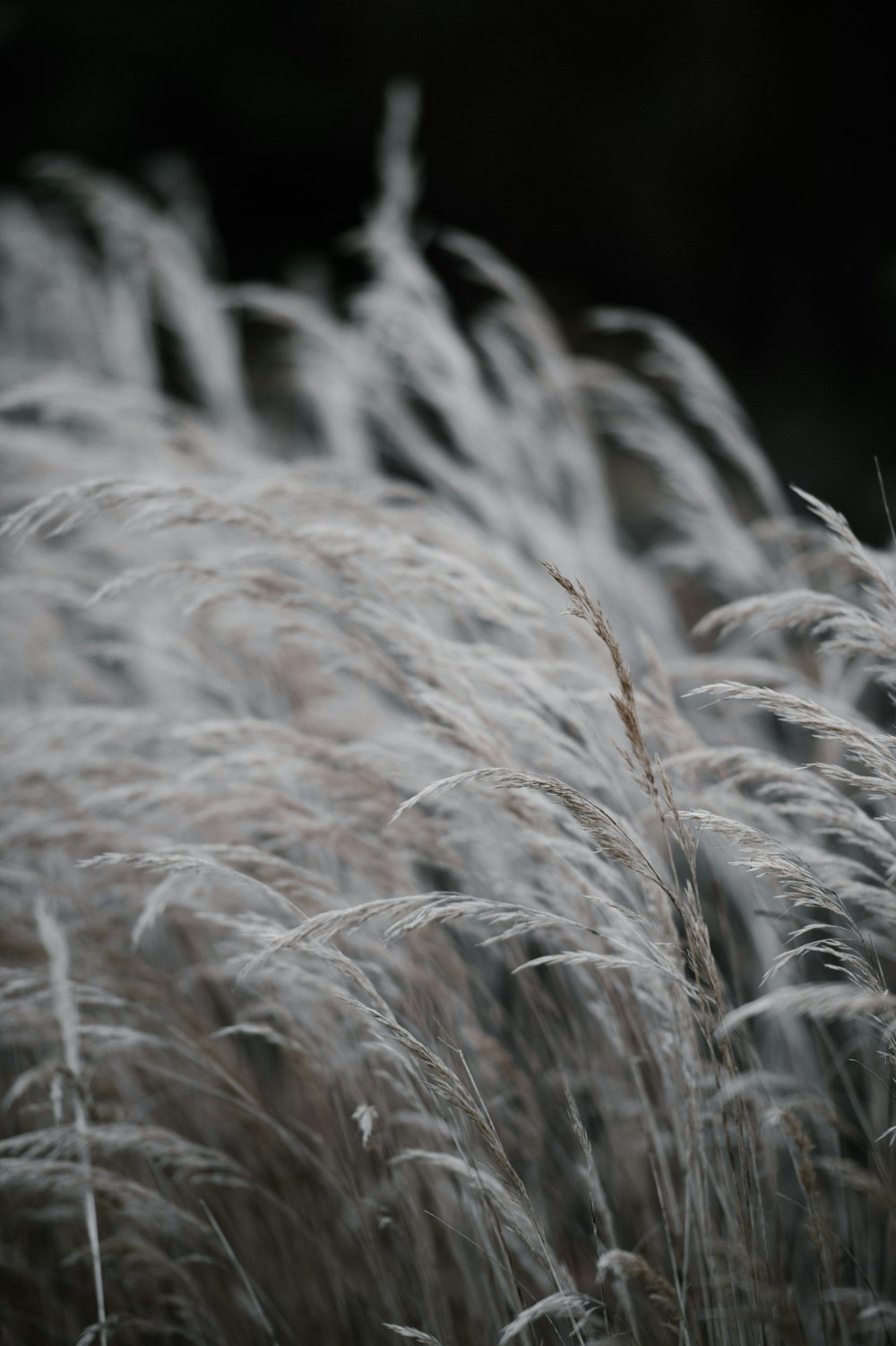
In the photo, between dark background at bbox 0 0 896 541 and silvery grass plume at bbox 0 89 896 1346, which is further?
dark background at bbox 0 0 896 541

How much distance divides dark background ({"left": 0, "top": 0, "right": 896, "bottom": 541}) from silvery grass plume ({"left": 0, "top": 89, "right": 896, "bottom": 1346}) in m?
3.81

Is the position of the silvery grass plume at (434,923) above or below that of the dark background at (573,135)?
below

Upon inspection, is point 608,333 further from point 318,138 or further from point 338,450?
point 338,450

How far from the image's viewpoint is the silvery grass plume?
878mm

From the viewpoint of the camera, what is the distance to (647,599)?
2070mm

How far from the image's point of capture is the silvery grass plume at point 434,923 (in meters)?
0.88

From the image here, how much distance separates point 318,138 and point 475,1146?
21.6ft

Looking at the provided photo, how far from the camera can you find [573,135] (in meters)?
6.00

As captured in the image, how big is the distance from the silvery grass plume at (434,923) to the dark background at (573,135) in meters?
3.81

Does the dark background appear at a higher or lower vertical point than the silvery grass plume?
higher

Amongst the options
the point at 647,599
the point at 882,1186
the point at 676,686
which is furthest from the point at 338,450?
the point at 882,1186

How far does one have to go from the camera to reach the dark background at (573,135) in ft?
17.1

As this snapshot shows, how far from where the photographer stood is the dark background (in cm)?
521

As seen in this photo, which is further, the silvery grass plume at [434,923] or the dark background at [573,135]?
the dark background at [573,135]
